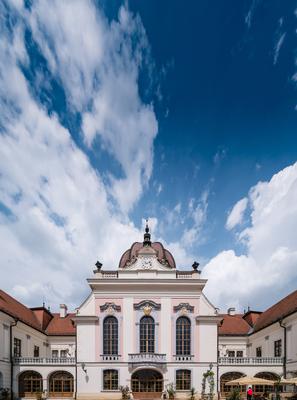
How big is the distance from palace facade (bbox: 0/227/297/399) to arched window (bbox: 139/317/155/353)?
0.26 ft

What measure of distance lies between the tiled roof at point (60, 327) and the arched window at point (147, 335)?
13.4 m

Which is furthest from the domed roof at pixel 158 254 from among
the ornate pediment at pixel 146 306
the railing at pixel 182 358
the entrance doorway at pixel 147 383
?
the entrance doorway at pixel 147 383

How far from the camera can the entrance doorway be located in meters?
32.8

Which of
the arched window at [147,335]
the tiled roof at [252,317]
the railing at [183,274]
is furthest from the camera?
the tiled roof at [252,317]

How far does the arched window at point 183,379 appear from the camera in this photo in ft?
109

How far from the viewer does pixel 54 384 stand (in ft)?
110

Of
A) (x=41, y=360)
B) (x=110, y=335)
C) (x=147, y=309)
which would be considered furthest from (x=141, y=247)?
(x=41, y=360)

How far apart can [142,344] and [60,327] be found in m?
15.2

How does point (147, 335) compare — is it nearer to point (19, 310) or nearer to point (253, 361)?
point (253, 361)

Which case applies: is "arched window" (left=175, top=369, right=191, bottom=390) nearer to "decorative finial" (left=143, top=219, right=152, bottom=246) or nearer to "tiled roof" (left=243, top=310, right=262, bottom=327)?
"decorative finial" (left=143, top=219, right=152, bottom=246)

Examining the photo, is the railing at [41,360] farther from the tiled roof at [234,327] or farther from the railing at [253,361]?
the tiled roof at [234,327]

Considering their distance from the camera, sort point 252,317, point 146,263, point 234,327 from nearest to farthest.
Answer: point 146,263 < point 234,327 < point 252,317

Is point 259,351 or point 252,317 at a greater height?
point 252,317

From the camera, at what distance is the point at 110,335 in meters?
34.1
